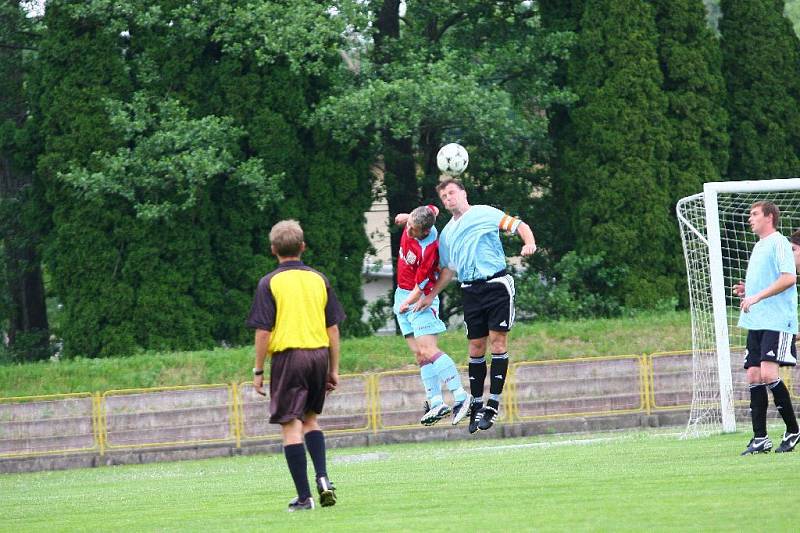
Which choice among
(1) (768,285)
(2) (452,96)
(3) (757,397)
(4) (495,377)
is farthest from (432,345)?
(2) (452,96)

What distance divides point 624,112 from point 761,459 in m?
19.5

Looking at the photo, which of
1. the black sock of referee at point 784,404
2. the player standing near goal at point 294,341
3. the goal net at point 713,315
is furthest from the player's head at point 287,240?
the goal net at point 713,315

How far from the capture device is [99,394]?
80.4ft

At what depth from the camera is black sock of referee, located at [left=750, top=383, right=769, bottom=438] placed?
40.5 ft

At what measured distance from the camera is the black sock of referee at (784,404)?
1251 centimetres

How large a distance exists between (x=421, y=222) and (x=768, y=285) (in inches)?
125

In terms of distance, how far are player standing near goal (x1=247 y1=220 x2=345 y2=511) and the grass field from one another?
45cm

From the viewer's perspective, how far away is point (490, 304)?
12.4 metres

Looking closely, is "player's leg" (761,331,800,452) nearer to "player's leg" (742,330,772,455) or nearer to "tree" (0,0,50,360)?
"player's leg" (742,330,772,455)

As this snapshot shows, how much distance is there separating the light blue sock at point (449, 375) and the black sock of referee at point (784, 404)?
286cm

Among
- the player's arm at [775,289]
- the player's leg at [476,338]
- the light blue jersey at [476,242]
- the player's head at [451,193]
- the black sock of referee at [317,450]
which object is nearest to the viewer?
the black sock of referee at [317,450]

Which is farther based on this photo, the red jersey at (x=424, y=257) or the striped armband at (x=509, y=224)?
the red jersey at (x=424, y=257)

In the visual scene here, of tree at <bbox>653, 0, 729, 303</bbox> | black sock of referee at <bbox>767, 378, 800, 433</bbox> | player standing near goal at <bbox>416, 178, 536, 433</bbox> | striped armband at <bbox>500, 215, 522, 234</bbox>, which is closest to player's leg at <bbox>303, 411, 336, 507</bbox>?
player standing near goal at <bbox>416, 178, 536, 433</bbox>

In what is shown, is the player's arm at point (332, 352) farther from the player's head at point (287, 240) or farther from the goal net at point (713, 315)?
the goal net at point (713, 315)
